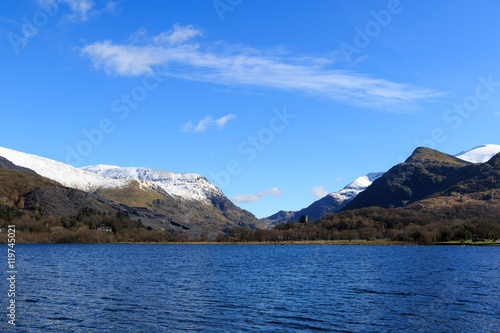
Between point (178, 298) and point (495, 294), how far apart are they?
58344 mm

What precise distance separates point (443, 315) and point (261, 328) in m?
27.1

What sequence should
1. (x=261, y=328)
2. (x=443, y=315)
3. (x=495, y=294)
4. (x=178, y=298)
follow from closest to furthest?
(x=261, y=328) → (x=443, y=315) → (x=178, y=298) → (x=495, y=294)

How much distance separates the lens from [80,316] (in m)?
55.7

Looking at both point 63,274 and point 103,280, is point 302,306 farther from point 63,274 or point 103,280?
point 63,274

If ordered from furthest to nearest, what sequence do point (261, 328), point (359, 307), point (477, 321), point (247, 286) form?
1. point (247, 286)
2. point (359, 307)
3. point (477, 321)
4. point (261, 328)

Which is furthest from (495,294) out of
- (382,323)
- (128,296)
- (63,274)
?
(63,274)

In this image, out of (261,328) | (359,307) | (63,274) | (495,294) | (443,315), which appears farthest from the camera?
(63,274)

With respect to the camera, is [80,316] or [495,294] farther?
[495,294]

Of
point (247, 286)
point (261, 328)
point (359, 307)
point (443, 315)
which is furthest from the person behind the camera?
point (247, 286)

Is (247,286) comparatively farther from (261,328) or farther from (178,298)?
(261,328)

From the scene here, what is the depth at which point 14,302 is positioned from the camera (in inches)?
2544

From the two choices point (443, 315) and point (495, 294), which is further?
point (495, 294)

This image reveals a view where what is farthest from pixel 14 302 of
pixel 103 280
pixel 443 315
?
A: pixel 443 315

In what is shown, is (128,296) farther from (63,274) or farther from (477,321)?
(477,321)
